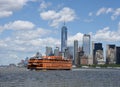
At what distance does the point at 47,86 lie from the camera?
9500 cm

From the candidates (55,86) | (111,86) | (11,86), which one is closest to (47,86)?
(55,86)

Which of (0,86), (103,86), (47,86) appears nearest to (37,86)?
(47,86)

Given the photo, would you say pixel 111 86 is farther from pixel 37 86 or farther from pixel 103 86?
pixel 37 86

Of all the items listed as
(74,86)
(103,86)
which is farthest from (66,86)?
(103,86)

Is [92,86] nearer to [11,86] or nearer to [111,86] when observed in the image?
[111,86]

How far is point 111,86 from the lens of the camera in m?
96.4

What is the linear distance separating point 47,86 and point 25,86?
528 cm

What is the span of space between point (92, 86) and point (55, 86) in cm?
882

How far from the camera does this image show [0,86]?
309 ft

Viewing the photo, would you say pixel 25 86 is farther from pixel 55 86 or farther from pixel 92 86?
pixel 92 86

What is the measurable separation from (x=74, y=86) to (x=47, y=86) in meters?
6.51

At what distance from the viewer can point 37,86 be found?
9425 centimetres

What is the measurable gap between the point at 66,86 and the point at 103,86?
905 centimetres

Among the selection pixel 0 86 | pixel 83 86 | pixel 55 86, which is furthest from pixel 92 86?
pixel 0 86
